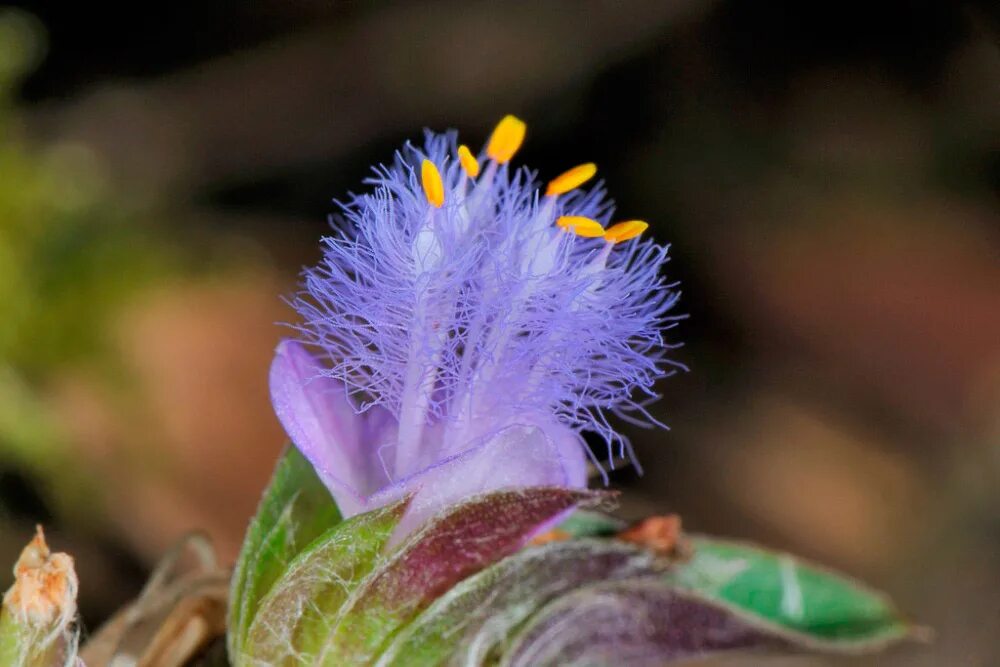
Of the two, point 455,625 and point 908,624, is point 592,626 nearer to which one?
point 455,625

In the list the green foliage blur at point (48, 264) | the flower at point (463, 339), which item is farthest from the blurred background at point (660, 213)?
the flower at point (463, 339)

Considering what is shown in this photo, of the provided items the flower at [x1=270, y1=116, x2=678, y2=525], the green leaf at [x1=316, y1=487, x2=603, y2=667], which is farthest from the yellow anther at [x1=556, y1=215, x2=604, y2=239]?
the green leaf at [x1=316, y1=487, x2=603, y2=667]

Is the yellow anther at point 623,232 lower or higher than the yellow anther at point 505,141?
lower

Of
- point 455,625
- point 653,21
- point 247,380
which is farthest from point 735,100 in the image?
point 455,625

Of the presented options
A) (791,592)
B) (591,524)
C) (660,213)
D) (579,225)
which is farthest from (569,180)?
(660,213)

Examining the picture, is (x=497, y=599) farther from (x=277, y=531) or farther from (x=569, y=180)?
(x=569, y=180)

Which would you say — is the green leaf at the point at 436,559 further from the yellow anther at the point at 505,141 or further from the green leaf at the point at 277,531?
the yellow anther at the point at 505,141

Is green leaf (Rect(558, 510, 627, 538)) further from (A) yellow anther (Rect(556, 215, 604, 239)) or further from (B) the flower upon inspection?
(A) yellow anther (Rect(556, 215, 604, 239))
